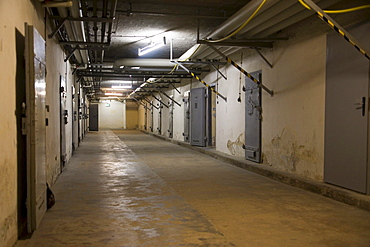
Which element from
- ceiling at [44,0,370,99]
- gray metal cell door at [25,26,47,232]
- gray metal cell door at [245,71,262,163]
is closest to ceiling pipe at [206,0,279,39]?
ceiling at [44,0,370,99]

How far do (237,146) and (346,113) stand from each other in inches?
152

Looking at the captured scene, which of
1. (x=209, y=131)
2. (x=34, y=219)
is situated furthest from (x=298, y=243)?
(x=209, y=131)

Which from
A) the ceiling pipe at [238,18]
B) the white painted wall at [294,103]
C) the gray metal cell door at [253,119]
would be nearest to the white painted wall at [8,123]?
the ceiling pipe at [238,18]

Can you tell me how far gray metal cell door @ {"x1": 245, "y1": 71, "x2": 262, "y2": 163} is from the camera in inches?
278

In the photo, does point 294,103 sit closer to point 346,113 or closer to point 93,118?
point 346,113

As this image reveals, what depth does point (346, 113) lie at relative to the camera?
15.1ft

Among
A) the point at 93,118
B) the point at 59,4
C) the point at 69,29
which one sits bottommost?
the point at 93,118

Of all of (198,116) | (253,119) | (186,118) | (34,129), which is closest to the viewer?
(34,129)

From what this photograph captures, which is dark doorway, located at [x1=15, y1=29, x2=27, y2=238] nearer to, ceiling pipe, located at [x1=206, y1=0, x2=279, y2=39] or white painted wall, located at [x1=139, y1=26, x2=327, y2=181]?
ceiling pipe, located at [x1=206, y1=0, x2=279, y2=39]

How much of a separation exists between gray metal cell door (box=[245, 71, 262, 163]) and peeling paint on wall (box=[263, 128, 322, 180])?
28cm

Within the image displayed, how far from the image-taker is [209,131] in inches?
425

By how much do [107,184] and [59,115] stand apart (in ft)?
5.51

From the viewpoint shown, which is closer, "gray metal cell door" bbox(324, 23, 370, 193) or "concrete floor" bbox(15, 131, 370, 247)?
"concrete floor" bbox(15, 131, 370, 247)

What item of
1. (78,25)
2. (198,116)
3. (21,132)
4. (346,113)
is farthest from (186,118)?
(21,132)
